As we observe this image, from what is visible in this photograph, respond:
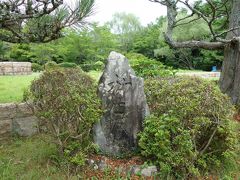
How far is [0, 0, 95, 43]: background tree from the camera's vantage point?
146 inches

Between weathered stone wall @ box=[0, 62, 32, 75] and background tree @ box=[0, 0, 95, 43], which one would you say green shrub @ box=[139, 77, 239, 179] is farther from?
weathered stone wall @ box=[0, 62, 32, 75]

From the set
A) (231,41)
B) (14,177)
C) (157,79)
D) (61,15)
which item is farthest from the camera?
(231,41)

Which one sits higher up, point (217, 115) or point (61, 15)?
point (61, 15)

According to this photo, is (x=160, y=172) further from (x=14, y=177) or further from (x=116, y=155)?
(x=14, y=177)

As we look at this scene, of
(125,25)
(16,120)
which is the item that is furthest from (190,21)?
(125,25)

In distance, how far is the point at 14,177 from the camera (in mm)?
3479

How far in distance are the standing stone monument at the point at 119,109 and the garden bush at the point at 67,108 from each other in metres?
0.15

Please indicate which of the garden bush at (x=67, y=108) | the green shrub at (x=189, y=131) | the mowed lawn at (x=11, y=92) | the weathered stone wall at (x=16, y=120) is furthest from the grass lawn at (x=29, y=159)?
the green shrub at (x=189, y=131)

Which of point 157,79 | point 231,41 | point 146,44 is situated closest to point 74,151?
point 157,79

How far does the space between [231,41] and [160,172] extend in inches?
131

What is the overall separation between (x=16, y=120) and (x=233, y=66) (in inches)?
163

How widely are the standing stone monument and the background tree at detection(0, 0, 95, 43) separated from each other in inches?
29.3

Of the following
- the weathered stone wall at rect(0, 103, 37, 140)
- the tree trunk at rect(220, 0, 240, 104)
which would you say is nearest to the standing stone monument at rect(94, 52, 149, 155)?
the weathered stone wall at rect(0, 103, 37, 140)

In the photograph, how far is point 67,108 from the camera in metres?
3.52
